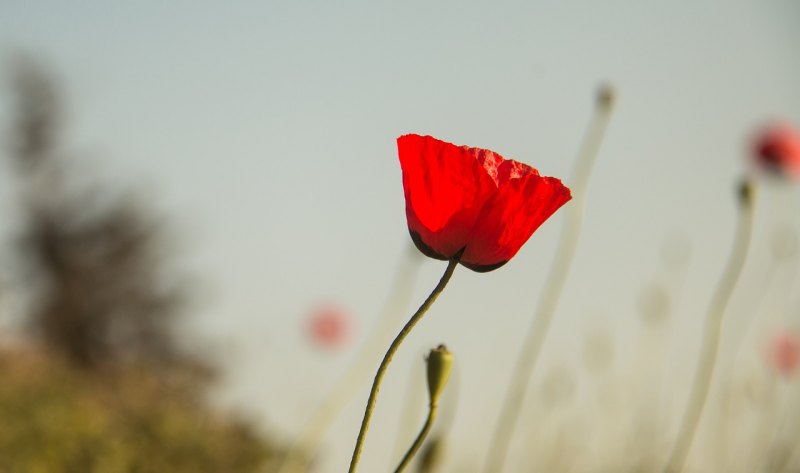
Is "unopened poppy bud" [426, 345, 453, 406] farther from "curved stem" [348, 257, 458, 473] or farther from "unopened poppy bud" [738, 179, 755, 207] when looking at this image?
"unopened poppy bud" [738, 179, 755, 207]

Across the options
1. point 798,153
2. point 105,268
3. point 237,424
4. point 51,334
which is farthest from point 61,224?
point 798,153

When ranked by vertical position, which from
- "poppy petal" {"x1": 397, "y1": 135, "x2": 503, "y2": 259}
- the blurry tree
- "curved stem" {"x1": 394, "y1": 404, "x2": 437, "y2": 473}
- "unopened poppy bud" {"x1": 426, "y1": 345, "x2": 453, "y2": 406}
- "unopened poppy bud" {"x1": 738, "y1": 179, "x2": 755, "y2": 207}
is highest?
"unopened poppy bud" {"x1": 738, "y1": 179, "x2": 755, "y2": 207}

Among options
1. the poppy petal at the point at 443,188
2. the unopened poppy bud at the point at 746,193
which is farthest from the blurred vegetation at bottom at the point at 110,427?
the poppy petal at the point at 443,188

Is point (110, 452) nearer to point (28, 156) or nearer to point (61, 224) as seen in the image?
point (61, 224)

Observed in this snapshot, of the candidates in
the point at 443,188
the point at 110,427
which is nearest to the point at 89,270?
the point at 110,427

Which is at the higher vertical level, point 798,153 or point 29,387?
point 798,153

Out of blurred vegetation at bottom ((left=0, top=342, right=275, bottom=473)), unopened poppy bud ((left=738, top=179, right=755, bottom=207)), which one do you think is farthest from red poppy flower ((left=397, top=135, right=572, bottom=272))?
blurred vegetation at bottom ((left=0, top=342, right=275, bottom=473))
